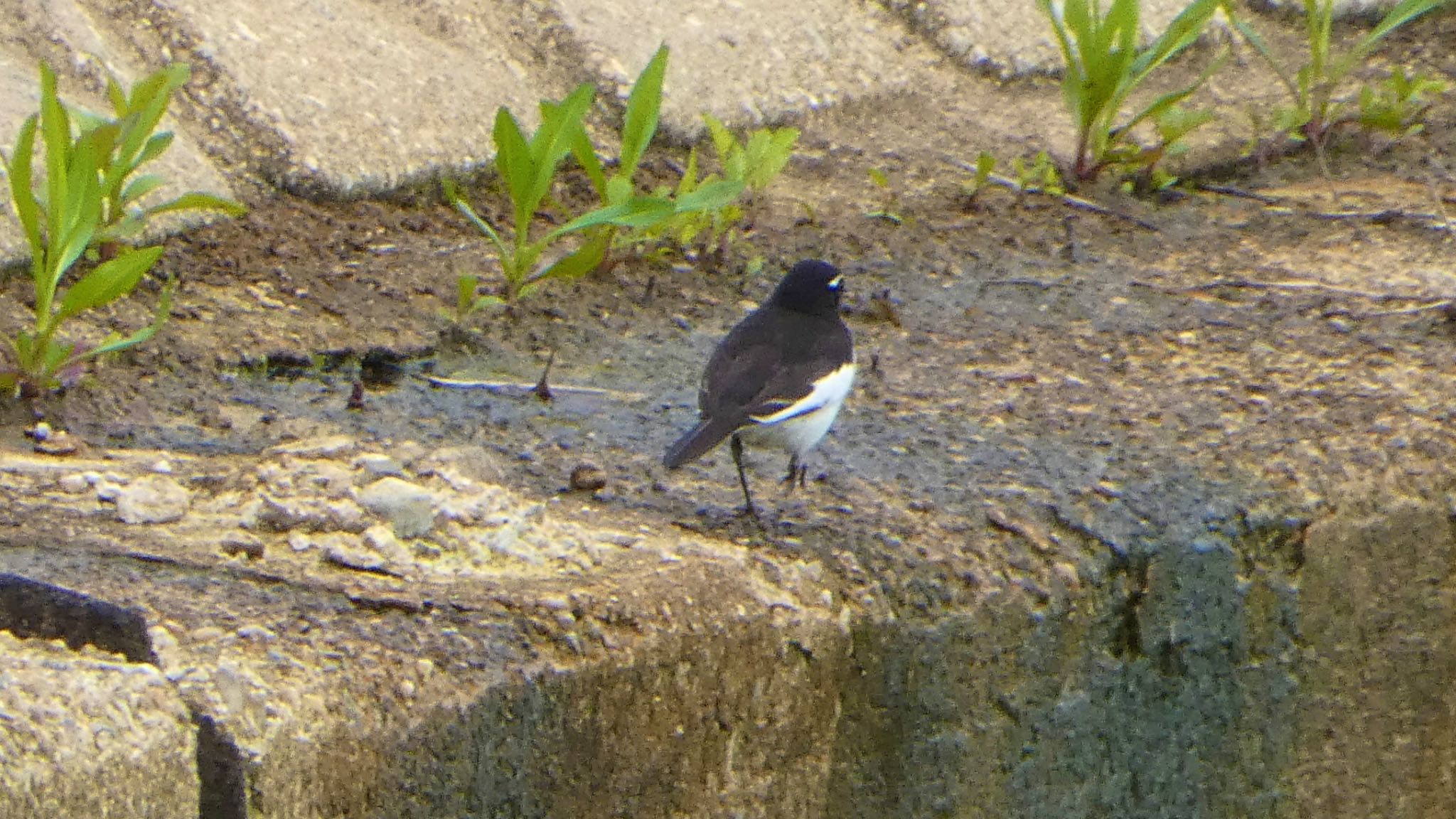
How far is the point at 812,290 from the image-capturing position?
3039mm

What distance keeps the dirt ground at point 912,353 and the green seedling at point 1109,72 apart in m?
0.09

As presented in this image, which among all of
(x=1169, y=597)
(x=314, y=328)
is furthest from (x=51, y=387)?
(x=1169, y=597)

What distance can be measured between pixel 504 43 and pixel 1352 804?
7.08 feet

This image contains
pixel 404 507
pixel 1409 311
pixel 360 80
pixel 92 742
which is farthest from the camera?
pixel 360 80

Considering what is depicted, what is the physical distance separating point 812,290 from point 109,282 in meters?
1.09

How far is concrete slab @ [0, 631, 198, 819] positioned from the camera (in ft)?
5.09

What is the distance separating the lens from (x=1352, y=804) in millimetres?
2734

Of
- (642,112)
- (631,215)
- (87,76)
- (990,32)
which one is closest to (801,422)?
(631,215)

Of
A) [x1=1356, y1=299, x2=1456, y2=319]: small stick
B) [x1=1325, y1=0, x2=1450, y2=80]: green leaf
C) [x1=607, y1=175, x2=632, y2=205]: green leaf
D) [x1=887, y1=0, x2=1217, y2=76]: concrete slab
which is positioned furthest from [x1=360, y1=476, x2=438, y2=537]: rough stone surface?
[x1=1325, y1=0, x2=1450, y2=80]: green leaf

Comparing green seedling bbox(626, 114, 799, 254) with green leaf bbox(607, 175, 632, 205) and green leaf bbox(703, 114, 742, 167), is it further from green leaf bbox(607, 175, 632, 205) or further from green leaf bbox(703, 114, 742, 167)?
green leaf bbox(607, 175, 632, 205)

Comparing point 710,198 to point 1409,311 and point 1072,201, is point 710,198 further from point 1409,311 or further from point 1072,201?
point 1409,311

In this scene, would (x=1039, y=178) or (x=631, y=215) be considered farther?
(x=1039, y=178)

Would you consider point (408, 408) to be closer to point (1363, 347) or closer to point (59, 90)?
point (59, 90)

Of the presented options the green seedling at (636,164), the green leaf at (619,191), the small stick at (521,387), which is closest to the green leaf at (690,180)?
the green seedling at (636,164)
